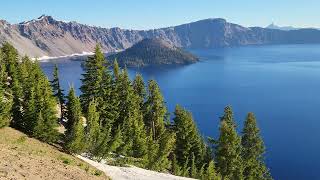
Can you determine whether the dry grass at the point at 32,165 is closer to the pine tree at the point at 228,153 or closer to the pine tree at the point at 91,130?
the pine tree at the point at 91,130

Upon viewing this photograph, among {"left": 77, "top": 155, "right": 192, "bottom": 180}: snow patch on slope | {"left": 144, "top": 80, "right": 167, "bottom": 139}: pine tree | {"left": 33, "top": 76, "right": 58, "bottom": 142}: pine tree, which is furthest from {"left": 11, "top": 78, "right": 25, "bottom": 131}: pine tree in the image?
{"left": 144, "top": 80, "right": 167, "bottom": 139}: pine tree

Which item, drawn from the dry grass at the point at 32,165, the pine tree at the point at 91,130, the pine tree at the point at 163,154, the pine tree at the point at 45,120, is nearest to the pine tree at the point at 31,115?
the pine tree at the point at 45,120

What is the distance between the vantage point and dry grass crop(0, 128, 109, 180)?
112ft

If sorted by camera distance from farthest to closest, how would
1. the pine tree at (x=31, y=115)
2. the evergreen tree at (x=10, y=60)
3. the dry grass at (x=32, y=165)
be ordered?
the evergreen tree at (x=10, y=60), the pine tree at (x=31, y=115), the dry grass at (x=32, y=165)

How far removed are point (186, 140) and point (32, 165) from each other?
152ft

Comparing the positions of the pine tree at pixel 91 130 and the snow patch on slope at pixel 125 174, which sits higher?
the pine tree at pixel 91 130

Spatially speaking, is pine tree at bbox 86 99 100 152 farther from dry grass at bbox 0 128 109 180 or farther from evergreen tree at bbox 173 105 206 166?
evergreen tree at bbox 173 105 206 166

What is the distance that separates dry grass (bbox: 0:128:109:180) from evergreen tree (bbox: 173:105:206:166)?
36669 millimetres

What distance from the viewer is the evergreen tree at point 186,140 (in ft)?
263

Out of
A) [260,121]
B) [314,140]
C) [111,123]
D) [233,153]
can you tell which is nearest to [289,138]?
[314,140]

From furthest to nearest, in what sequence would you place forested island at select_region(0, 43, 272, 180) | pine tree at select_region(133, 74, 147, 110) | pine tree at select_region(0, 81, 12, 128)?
pine tree at select_region(133, 74, 147, 110)
forested island at select_region(0, 43, 272, 180)
pine tree at select_region(0, 81, 12, 128)

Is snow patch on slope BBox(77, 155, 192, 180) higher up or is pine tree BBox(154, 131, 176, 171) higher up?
snow patch on slope BBox(77, 155, 192, 180)

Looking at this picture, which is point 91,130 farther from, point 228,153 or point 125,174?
point 228,153

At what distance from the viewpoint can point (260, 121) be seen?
188m
